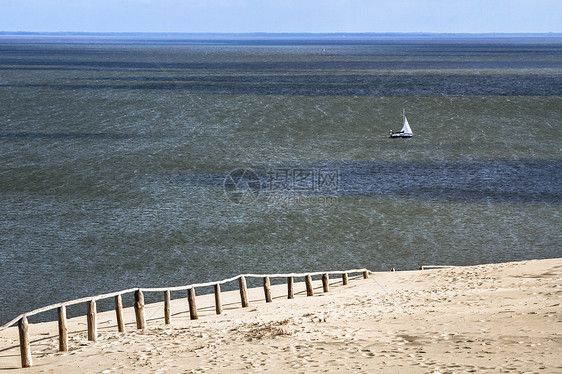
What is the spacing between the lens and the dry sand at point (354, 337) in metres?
14.7

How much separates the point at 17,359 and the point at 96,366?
2.44 metres

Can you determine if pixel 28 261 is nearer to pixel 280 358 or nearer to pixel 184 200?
pixel 184 200

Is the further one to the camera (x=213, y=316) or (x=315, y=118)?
(x=315, y=118)

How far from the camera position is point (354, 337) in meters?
16.5

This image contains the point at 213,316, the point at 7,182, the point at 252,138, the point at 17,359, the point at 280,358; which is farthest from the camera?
the point at 252,138

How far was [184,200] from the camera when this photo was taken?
151 ft

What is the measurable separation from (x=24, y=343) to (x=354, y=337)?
686cm

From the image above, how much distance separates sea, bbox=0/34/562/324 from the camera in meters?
34.3

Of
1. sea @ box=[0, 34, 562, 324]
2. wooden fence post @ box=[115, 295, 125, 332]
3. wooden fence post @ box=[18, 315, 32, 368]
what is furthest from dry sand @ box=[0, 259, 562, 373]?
sea @ box=[0, 34, 562, 324]

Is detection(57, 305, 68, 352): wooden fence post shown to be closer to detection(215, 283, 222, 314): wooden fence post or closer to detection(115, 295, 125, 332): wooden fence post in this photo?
detection(115, 295, 125, 332): wooden fence post

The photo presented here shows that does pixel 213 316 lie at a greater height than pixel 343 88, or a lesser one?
lesser

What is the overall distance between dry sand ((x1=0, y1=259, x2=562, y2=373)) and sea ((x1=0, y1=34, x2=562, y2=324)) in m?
9.65

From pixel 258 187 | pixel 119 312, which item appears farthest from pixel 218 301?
pixel 258 187

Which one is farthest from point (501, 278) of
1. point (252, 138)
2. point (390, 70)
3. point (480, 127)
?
point (390, 70)
